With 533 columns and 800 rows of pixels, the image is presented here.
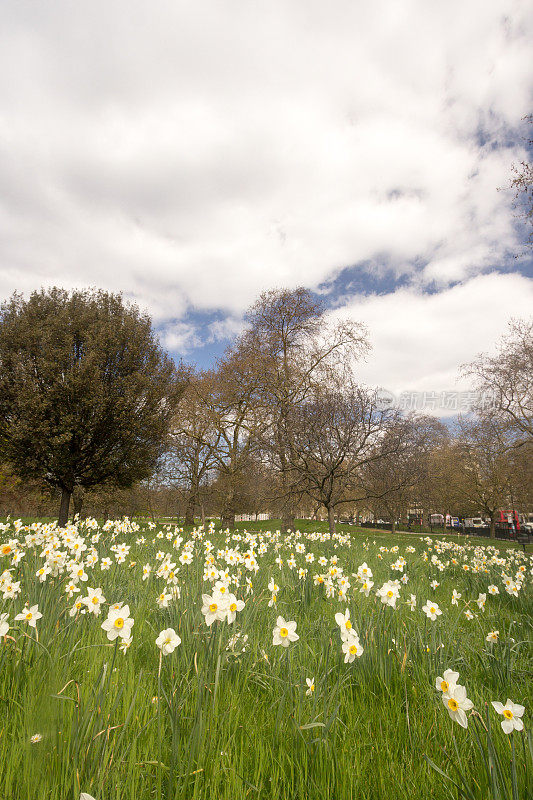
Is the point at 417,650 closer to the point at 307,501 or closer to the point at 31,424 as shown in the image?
the point at 31,424

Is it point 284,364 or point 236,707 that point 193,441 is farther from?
point 236,707

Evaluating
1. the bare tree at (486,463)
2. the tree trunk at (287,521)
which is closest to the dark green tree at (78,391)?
the tree trunk at (287,521)

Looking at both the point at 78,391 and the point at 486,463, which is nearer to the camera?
the point at 78,391

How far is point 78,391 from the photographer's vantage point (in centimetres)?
1482

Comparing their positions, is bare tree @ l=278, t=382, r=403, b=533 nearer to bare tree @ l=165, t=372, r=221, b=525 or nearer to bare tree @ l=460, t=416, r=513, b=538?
bare tree @ l=165, t=372, r=221, b=525

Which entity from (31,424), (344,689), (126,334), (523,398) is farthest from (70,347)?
(523,398)

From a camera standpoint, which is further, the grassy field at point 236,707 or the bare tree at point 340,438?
the bare tree at point 340,438

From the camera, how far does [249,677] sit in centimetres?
229

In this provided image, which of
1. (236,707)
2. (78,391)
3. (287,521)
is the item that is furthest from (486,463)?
(236,707)

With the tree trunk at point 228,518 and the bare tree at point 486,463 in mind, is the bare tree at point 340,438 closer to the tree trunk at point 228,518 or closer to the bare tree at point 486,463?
the tree trunk at point 228,518

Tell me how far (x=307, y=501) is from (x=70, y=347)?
50.1 ft

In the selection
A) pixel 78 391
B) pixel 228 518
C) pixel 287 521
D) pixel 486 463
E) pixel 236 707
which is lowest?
pixel 228 518

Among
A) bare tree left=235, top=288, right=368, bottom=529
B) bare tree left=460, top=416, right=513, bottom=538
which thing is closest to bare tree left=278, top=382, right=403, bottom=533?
bare tree left=235, top=288, right=368, bottom=529

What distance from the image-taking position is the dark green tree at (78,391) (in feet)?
47.8
